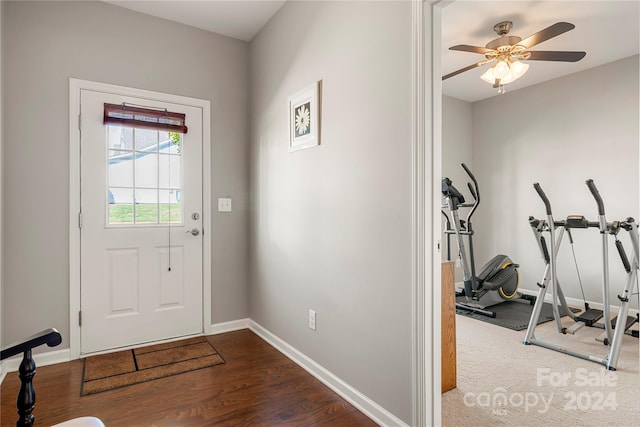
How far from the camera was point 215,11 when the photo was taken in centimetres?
285

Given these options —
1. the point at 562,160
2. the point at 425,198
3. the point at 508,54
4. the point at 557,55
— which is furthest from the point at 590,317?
the point at 425,198

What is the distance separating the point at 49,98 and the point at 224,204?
1477mm

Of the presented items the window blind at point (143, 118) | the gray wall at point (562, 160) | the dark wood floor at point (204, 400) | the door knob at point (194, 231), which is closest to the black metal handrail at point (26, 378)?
the dark wood floor at point (204, 400)

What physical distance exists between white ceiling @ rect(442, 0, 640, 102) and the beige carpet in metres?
2.65

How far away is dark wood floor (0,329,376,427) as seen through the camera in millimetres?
1875

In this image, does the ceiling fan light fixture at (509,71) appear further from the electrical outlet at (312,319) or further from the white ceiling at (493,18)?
the electrical outlet at (312,319)

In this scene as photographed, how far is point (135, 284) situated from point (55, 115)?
Result: 1.38 meters

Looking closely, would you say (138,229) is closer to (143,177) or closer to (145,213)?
(145,213)

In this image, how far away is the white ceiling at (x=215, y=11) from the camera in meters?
2.75

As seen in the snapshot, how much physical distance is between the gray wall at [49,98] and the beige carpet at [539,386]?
2806mm

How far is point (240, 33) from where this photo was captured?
3.22 m

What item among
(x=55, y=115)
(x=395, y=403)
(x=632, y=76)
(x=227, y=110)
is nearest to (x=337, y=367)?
(x=395, y=403)

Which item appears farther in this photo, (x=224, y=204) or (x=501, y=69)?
(x=224, y=204)

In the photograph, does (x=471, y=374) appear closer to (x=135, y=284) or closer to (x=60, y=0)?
(x=135, y=284)
